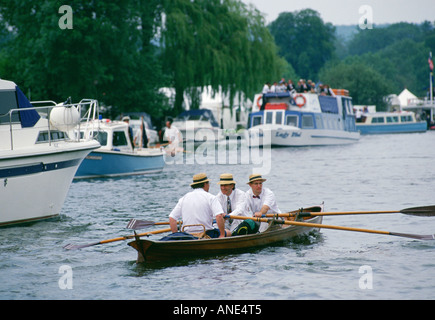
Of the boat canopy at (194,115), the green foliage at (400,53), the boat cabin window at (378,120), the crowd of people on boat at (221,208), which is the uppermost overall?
the green foliage at (400,53)

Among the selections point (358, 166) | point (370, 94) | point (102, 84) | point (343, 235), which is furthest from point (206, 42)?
point (370, 94)

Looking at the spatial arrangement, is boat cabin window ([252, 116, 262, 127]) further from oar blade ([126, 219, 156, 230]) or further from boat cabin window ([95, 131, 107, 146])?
oar blade ([126, 219, 156, 230])

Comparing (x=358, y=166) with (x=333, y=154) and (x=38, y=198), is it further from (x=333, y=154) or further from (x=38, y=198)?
(x=38, y=198)

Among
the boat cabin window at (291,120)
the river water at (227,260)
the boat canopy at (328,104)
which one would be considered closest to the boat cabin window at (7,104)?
the river water at (227,260)

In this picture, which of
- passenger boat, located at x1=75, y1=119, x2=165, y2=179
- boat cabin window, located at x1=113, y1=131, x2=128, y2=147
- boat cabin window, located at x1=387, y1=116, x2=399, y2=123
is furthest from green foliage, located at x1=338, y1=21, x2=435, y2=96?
boat cabin window, located at x1=113, y1=131, x2=128, y2=147

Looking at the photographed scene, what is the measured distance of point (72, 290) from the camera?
11.4m

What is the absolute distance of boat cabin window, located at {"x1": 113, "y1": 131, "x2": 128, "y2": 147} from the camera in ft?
89.1

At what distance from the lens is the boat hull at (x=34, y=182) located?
15711 millimetres

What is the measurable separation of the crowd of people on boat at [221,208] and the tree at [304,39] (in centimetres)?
11604

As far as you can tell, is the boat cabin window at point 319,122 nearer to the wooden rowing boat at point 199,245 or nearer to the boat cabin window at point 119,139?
the boat cabin window at point 119,139

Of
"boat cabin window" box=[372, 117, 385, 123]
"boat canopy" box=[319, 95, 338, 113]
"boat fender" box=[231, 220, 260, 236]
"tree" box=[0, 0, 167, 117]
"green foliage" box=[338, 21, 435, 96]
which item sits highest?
"green foliage" box=[338, 21, 435, 96]

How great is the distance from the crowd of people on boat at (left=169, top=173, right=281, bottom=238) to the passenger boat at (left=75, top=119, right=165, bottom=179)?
1252 centimetres

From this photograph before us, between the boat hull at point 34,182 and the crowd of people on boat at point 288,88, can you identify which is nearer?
the boat hull at point 34,182
